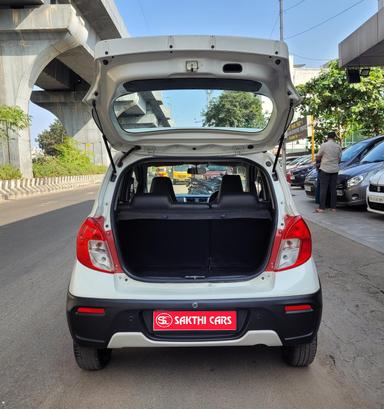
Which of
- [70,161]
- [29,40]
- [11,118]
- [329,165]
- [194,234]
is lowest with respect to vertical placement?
[70,161]

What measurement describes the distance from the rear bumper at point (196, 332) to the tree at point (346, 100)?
1627 cm

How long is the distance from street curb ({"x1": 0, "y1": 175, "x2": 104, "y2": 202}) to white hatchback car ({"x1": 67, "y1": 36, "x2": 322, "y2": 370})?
1756 cm

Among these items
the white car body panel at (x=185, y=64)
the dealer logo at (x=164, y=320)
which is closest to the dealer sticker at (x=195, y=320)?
the dealer logo at (x=164, y=320)

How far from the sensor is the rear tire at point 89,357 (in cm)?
300

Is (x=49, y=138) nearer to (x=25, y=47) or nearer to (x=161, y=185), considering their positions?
(x=25, y=47)

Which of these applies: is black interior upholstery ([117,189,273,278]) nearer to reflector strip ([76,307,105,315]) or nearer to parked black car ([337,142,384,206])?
reflector strip ([76,307,105,315])

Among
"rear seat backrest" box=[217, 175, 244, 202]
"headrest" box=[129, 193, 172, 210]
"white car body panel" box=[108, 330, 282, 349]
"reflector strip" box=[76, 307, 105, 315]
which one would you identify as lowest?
"white car body panel" box=[108, 330, 282, 349]

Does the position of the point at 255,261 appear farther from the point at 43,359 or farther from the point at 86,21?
the point at 86,21

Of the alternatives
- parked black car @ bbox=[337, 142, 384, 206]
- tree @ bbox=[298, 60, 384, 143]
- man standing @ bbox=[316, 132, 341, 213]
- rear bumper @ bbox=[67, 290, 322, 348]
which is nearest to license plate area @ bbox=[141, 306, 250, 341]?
rear bumper @ bbox=[67, 290, 322, 348]

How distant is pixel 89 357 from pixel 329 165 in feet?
27.0

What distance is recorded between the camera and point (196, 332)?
2.76 m

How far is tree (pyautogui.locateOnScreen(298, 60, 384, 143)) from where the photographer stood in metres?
18.1

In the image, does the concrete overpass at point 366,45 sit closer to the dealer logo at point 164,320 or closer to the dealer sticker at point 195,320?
the dealer sticker at point 195,320

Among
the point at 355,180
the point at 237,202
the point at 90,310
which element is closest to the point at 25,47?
the point at 355,180
